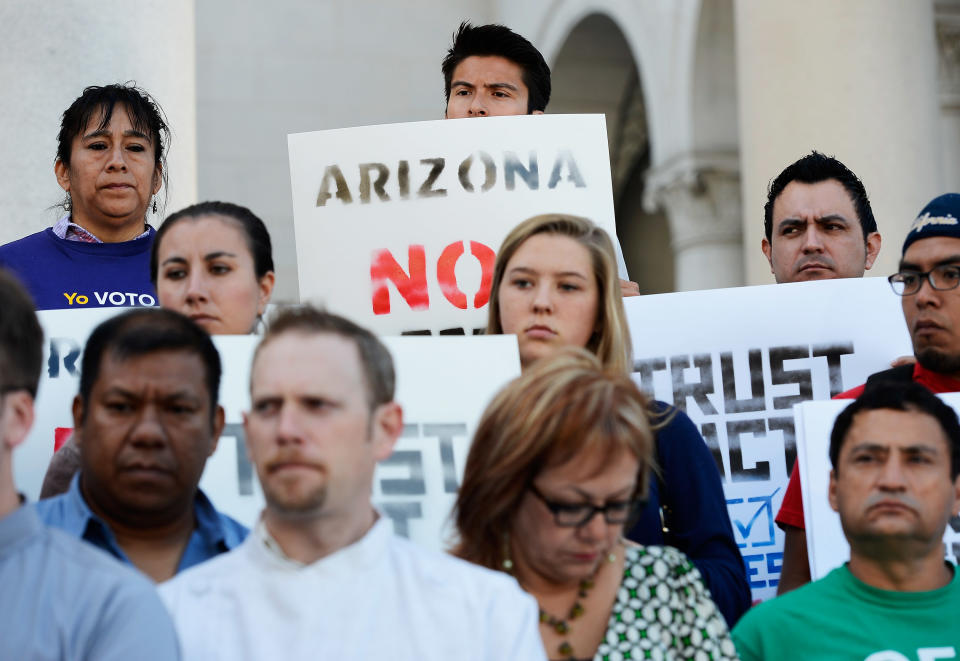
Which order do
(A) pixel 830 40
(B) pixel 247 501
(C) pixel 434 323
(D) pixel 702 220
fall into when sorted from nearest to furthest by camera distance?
(B) pixel 247 501 < (C) pixel 434 323 < (A) pixel 830 40 < (D) pixel 702 220

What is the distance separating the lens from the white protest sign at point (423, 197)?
15.9ft

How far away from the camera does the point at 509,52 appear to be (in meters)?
5.29

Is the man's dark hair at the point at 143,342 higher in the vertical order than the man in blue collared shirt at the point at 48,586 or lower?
higher

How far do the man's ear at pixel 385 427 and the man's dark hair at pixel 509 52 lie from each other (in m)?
2.65

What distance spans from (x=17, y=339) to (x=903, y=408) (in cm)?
180

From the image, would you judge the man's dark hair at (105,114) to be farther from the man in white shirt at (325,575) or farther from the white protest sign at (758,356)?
the man in white shirt at (325,575)

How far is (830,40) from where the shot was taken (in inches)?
320

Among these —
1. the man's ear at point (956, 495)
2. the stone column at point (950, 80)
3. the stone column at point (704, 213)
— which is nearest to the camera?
the man's ear at point (956, 495)

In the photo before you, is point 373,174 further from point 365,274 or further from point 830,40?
point 830,40

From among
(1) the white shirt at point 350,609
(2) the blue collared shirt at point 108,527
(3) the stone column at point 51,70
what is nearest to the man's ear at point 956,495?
(1) the white shirt at point 350,609

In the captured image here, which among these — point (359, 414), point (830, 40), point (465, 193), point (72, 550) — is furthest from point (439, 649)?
point (830, 40)

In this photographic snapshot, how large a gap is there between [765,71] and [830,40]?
464mm

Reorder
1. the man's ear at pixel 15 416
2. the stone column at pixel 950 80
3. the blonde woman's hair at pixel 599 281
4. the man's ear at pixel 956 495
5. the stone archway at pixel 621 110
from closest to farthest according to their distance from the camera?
1. the man's ear at pixel 15 416
2. the man's ear at pixel 956 495
3. the blonde woman's hair at pixel 599 281
4. the stone column at pixel 950 80
5. the stone archway at pixel 621 110

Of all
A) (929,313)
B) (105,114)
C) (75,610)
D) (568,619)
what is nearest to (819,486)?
(929,313)
